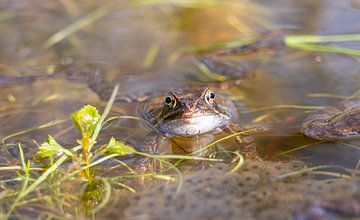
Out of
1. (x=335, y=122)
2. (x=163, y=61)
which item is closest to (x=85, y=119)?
(x=335, y=122)

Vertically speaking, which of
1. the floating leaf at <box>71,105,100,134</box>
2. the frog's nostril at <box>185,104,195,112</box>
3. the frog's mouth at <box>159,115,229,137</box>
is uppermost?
the floating leaf at <box>71,105,100,134</box>

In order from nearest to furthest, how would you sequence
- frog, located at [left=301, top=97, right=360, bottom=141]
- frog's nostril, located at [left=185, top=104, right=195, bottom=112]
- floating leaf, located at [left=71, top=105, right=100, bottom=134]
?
floating leaf, located at [left=71, top=105, right=100, bottom=134] < frog, located at [left=301, top=97, right=360, bottom=141] < frog's nostril, located at [left=185, top=104, right=195, bottom=112]

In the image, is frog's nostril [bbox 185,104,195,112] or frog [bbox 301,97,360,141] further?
frog's nostril [bbox 185,104,195,112]

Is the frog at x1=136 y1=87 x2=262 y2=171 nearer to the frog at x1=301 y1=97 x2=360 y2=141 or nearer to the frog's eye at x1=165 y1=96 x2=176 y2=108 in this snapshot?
the frog's eye at x1=165 y1=96 x2=176 y2=108

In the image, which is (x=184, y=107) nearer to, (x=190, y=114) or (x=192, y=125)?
(x=190, y=114)

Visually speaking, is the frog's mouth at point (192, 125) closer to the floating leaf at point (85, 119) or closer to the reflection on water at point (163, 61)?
the reflection on water at point (163, 61)

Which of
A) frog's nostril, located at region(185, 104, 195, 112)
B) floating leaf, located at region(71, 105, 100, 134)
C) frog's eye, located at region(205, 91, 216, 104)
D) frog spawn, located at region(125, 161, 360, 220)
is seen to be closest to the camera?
frog spawn, located at region(125, 161, 360, 220)

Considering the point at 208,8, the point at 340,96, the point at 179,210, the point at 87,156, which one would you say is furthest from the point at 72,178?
the point at 208,8

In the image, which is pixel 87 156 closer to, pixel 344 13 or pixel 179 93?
pixel 179 93

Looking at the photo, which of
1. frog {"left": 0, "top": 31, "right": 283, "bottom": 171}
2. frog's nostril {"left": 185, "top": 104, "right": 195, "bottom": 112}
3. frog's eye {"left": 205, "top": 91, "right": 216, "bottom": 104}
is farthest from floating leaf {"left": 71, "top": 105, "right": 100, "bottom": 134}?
frog's eye {"left": 205, "top": 91, "right": 216, "bottom": 104}
